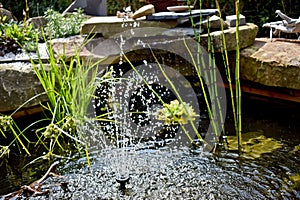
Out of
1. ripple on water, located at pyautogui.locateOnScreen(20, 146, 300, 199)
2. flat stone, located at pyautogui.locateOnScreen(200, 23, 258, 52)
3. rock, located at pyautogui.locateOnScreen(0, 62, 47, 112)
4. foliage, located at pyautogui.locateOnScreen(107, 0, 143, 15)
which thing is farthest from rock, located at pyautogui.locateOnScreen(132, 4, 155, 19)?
foliage, located at pyautogui.locateOnScreen(107, 0, 143, 15)

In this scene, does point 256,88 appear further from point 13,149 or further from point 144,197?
point 13,149

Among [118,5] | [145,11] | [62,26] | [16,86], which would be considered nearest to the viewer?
[16,86]

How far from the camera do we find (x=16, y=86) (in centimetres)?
316

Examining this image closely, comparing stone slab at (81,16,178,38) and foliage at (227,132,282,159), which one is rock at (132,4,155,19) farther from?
foliage at (227,132,282,159)

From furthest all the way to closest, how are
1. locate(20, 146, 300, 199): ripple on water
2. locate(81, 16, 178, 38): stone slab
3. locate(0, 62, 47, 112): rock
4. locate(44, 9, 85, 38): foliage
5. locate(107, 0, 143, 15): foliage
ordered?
locate(107, 0, 143, 15): foliage < locate(44, 9, 85, 38): foliage < locate(81, 16, 178, 38): stone slab < locate(0, 62, 47, 112): rock < locate(20, 146, 300, 199): ripple on water

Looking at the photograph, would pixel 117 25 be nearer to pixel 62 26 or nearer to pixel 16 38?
pixel 62 26

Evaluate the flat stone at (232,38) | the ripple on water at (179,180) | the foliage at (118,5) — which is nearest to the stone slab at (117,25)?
the flat stone at (232,38)

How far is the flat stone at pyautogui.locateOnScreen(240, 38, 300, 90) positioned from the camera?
10.7 feet

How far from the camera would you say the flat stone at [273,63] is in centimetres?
327

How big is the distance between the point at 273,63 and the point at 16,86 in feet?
7.10

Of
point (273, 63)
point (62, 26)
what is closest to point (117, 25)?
point (62, 26)

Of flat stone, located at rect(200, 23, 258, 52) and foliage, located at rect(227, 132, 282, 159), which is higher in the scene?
flat stone, located at rect(200, 23, 258, 52)

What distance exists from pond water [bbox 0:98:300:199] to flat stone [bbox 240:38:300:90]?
2.08 feet

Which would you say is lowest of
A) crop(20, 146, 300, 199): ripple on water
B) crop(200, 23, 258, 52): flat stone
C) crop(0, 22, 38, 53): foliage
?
crop(20, 146, 300, 199): ripple on water
